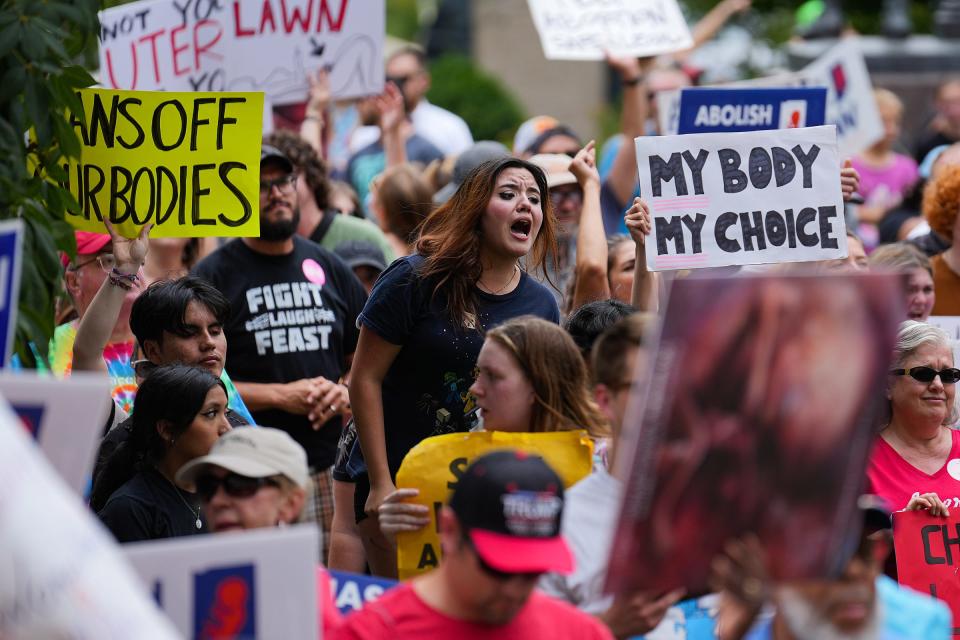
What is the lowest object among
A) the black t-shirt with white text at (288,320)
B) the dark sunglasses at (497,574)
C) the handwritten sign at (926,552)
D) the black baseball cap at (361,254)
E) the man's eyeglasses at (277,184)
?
the handwritten sign at (926,552)

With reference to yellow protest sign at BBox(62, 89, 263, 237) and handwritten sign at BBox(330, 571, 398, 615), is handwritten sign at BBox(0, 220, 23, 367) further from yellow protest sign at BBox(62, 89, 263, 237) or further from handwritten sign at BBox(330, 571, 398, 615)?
yellow protest sign at BBox(62, 89, 263, 237)

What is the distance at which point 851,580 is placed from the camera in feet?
11.8

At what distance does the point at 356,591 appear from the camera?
14.8ft

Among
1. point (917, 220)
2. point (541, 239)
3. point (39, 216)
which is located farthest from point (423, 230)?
point (917, 220)

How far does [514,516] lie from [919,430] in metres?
2.72

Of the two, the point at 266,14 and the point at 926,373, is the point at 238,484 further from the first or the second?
the point at 266,14

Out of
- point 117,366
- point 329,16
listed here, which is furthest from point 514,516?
point 329,16

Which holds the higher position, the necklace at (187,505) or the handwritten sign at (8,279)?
the handwritten sign at (8,279)

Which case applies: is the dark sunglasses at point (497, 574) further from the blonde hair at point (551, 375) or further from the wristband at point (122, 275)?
the wristband at point (122, 275)

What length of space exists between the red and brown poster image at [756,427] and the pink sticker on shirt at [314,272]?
3714 mm

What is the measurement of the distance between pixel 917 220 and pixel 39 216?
21.3ft

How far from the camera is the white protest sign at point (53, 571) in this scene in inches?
113

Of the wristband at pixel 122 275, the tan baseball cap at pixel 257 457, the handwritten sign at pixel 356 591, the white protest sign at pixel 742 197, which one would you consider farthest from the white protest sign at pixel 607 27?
the tan baseball cap at pixel 257 457

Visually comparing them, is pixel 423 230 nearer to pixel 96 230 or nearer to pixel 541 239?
pixel 541 239
